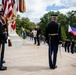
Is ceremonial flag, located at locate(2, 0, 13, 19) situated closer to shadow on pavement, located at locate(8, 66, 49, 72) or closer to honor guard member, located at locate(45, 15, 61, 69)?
shadow on pavement, located at locate(8, 66, 49, 72)

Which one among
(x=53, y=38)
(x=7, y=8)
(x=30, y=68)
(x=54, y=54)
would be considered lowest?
(x=30, y=68)


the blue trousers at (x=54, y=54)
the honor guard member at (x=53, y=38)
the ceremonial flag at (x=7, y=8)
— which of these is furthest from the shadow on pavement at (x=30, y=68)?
the ceremonial flag at (x=7, y=8)

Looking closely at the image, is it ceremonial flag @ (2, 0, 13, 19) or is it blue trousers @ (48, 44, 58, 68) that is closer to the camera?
blue trousers @ (48, 44, 58, 68)

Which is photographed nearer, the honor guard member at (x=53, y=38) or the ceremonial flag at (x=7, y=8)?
the honor guard member at (x=53, y=38)

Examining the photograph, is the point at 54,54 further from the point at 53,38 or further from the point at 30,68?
the point at 30,68

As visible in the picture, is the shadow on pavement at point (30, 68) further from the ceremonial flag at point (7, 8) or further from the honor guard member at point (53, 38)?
the ceremonial flag at point (7, 8)

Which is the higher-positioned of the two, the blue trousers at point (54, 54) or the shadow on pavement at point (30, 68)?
the blue trousers at point (54, 54)

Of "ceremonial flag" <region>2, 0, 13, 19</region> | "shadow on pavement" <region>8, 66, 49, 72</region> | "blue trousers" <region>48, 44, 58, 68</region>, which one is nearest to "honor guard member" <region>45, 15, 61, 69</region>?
"blue trousers" <region>48, 44, 58, 68</region>

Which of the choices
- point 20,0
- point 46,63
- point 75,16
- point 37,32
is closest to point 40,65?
point 46,63

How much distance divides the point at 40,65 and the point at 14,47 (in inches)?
303

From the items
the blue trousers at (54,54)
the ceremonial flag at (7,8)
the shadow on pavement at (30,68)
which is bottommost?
the shadow on pavement at (30,68)

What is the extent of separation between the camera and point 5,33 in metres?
9.02

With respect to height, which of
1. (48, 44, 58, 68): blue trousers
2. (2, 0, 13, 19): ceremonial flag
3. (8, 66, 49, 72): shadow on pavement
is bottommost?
(8, 66, 49, 72): shadow on pavement

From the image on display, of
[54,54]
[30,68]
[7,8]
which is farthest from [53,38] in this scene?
[7,8]
